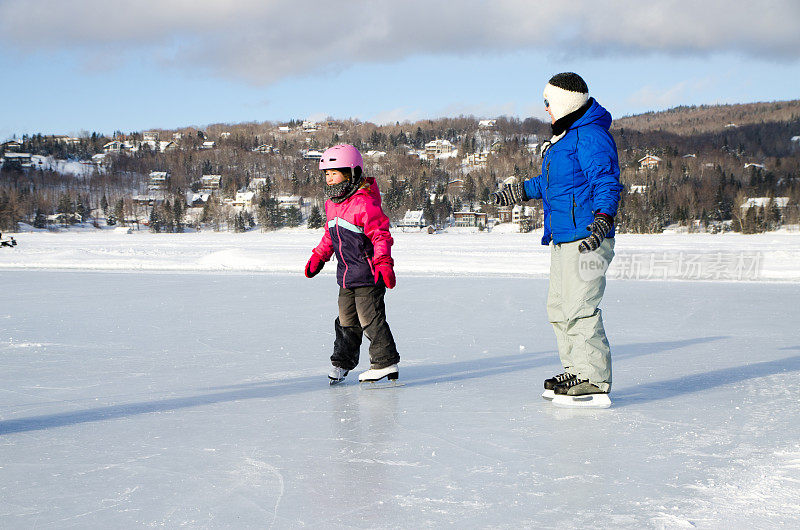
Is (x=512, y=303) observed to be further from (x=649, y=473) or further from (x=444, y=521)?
(x=444, y=521)

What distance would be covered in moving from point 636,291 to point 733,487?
7579 mm

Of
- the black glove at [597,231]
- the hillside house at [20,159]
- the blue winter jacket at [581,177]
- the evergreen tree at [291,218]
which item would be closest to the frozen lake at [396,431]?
the black glove at [597,231]

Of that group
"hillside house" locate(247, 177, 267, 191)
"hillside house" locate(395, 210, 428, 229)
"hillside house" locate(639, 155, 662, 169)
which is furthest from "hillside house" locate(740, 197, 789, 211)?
"hillside house" locate(247, 177, 267, 191)

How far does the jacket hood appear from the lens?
128 inches

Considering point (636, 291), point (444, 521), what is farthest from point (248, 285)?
point (444, 521)

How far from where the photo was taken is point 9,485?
7.57ft

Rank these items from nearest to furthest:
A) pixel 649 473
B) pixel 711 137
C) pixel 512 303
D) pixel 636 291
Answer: pixel 649 473, pixel 512 303, pixel 636 291, pixel 711 137

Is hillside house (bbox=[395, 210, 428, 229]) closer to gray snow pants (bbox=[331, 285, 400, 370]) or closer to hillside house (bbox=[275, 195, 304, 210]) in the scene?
hillside house (bbox=[275, 195, 304, 210])

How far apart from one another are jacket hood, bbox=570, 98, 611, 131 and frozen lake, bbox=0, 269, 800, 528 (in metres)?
1.33

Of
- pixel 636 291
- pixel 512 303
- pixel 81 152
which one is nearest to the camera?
pixel 512 303

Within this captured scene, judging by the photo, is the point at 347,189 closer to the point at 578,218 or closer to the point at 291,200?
the point at 578,218

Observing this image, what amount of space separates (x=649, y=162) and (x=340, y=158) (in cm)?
12587

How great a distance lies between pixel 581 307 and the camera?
3203 mm

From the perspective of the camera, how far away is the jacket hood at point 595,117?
10.7ft
